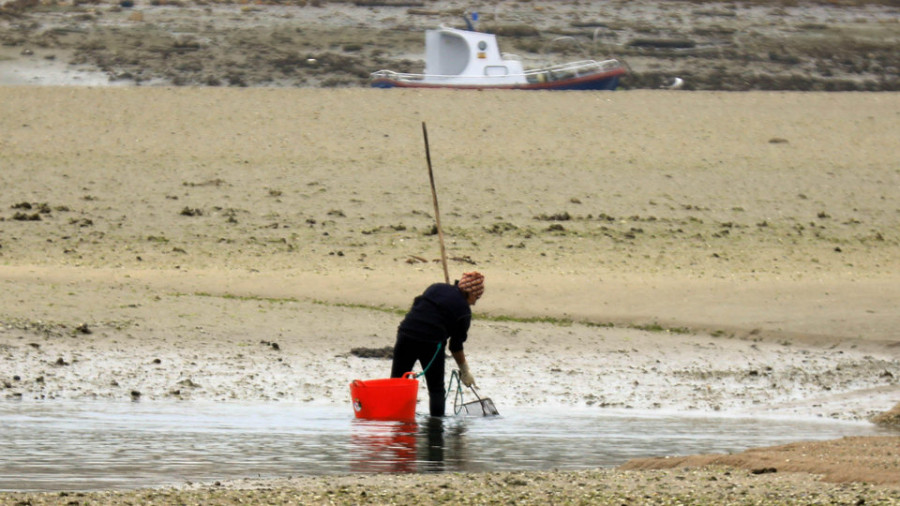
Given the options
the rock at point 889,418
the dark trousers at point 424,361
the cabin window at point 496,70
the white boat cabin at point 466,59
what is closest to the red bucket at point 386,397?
the dark trousers at point 424,361

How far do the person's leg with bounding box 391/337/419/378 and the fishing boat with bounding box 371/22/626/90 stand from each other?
2049cm

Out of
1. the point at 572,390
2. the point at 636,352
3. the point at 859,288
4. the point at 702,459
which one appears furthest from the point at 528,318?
the point at 702,459

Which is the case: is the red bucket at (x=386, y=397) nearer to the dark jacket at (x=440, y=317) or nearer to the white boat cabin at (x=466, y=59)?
the dark jacket at (x=440, y=317)

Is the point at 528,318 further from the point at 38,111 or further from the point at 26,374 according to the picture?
the point at 38,111

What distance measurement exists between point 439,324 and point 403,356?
0.41 metres

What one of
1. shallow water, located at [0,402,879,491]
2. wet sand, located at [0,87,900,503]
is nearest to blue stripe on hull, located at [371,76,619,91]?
wet sand, located at [0,87,900,503]

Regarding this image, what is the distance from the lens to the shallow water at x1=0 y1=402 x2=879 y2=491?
7.99 m

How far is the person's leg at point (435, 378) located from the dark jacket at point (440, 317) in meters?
0.11

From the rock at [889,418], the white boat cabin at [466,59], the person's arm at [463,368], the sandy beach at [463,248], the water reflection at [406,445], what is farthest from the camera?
the white boat cabin at [466,59]

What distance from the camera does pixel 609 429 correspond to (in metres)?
10.0

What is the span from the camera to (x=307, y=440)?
9.18m

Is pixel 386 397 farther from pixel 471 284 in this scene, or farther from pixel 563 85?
pixel 563 85

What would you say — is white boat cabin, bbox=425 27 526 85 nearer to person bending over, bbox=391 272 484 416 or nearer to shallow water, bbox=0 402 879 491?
shallow water, bbox=0 402 879 491

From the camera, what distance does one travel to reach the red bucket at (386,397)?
10016 millimetres
